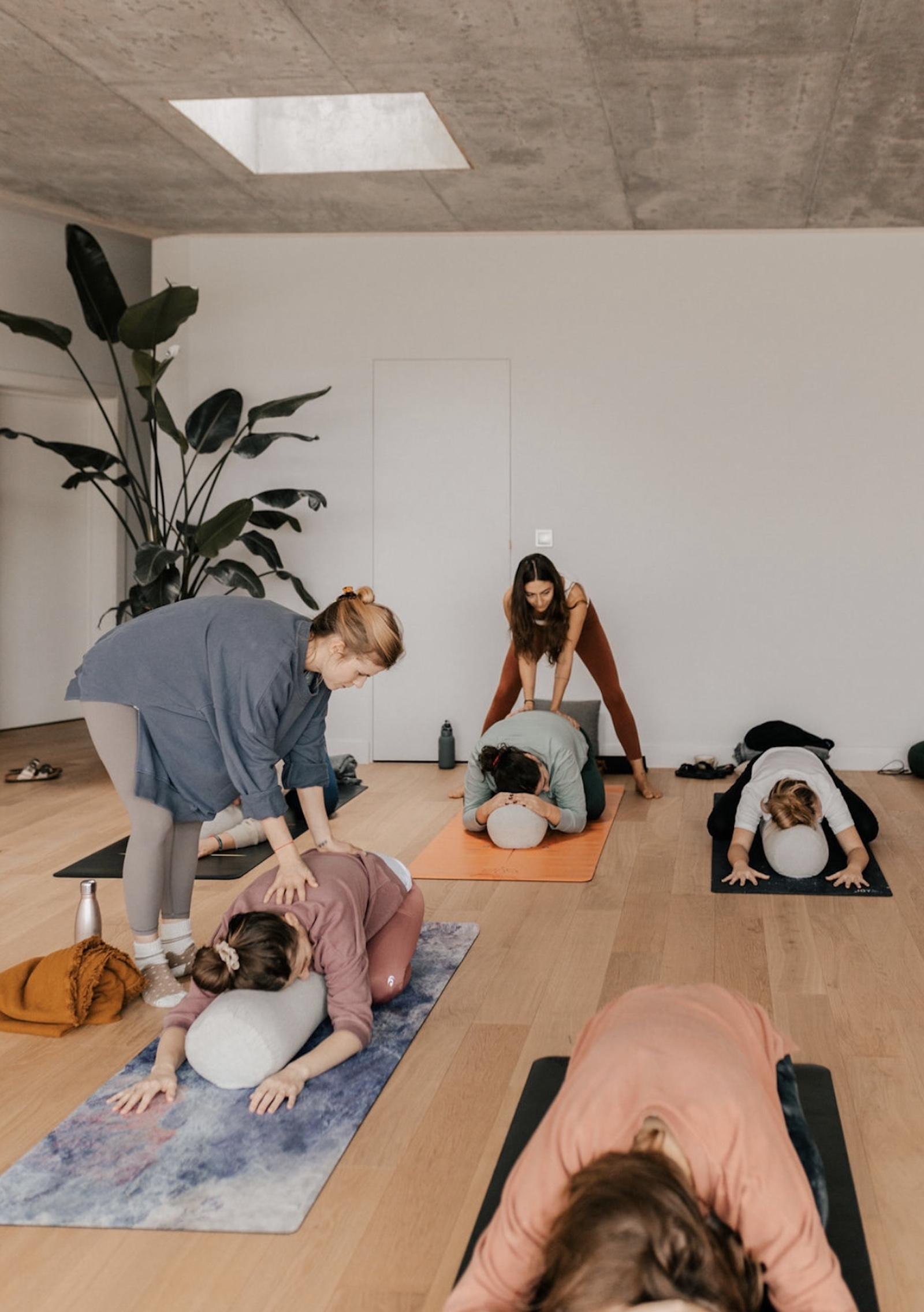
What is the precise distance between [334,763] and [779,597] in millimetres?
2251

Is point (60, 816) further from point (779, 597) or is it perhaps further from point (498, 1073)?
point (779, 597)

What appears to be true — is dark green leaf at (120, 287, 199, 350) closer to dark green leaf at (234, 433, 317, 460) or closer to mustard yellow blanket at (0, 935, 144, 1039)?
dark green leaf at (234, 433, 317, 460)

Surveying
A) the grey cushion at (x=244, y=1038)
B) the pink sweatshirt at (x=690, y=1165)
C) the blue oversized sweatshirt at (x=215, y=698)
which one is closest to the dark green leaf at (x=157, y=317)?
the blue oversized sweatshirt at (x=215, y=698)

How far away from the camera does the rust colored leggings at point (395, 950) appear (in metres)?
2.61

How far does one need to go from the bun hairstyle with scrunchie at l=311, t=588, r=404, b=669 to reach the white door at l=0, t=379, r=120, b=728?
458 cm

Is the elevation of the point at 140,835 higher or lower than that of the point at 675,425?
lower

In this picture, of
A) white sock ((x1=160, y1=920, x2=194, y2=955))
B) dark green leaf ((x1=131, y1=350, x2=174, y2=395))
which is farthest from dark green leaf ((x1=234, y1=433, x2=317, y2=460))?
white sock ((x1=160, y1=920, x2=194, y2=955))

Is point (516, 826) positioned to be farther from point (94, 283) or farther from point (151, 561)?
point (94, 283)

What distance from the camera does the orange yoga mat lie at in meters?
3.72

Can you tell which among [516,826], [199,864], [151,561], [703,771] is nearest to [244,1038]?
[199,864]

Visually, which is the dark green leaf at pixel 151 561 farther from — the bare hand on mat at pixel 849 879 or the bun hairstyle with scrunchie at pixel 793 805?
the bare hand on mat at pixel 849 879

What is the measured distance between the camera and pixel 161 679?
254 cm

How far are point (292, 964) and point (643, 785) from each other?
9.81 ft

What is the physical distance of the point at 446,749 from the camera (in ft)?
18.4
